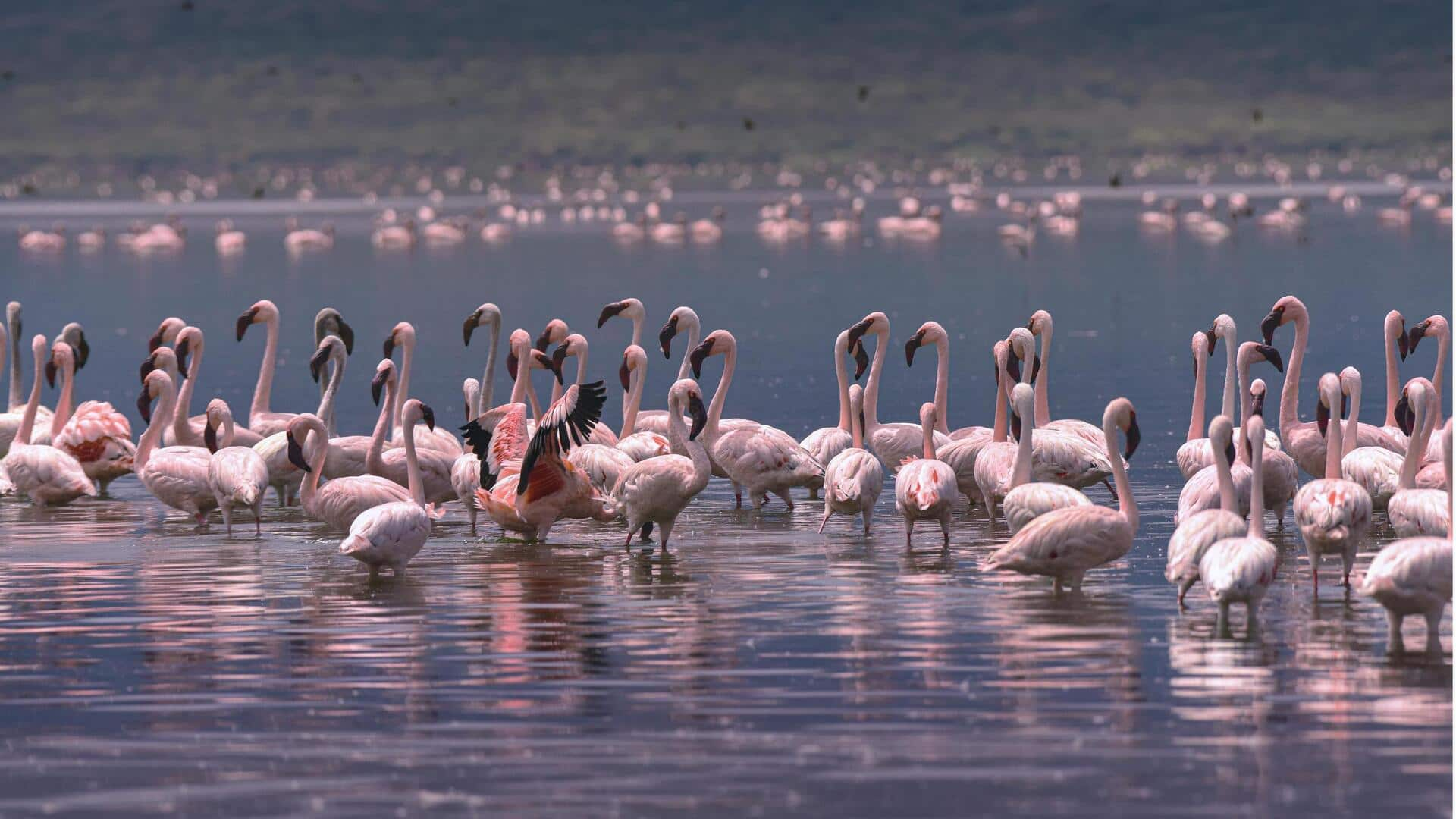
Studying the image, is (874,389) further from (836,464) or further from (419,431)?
(419,431)

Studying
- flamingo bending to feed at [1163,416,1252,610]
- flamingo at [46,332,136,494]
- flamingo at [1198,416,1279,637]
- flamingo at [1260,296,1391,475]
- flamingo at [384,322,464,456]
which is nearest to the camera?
flamingo at [1198,416,1279,637]

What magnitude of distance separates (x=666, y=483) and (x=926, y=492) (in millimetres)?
1629

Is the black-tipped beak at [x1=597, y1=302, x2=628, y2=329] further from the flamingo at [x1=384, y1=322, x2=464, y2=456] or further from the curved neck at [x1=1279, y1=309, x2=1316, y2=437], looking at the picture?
the curved neck at [x1=1279, y1=309, x2=1316, y2=437]

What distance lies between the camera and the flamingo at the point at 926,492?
46.2 ft

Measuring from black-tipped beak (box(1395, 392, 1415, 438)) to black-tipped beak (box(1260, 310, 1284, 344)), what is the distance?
107 centimetres

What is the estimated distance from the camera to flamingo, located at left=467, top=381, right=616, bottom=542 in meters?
14.1

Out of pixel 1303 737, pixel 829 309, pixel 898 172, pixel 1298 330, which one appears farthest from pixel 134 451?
pixel 898 172

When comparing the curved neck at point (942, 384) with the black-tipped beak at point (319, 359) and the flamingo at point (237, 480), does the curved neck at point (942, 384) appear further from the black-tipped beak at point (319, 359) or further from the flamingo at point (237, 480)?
the flamingo at point (237, 480)

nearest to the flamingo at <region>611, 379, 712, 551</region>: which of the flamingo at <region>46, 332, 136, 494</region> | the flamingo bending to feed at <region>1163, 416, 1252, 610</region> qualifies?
the flamingo bending to feed at <region>1163, 416, 1252, 610</region>

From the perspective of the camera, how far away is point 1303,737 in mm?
9375

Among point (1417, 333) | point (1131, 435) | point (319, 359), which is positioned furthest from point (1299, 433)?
point (319, 359)

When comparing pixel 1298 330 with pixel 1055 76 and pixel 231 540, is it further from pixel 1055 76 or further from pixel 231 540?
pixel 1055 76

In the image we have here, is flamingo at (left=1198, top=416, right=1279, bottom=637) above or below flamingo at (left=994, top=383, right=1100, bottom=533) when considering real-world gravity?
below

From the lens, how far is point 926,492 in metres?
14.1
